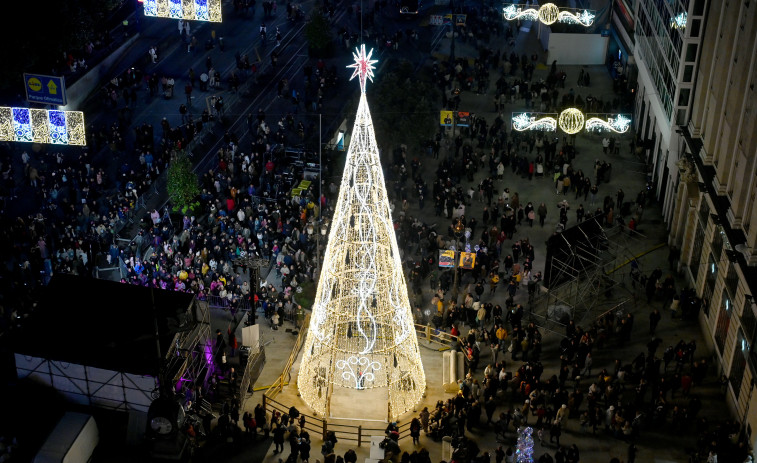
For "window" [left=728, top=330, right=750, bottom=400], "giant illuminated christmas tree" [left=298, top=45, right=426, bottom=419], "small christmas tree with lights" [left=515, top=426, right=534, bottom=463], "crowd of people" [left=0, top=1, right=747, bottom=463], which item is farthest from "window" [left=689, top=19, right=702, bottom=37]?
"small christmas tree with lights" [left=515, top=426, right=534, bottom=463]

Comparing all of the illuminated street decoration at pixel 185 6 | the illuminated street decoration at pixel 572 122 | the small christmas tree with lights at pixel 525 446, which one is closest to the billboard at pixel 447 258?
→ the illuminated street decoration at pixel 572 122

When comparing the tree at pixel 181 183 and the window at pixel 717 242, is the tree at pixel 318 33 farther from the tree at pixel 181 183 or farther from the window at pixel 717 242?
the window at pixel 717 242

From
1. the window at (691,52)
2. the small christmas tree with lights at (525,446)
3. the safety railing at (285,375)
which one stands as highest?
the window at (691,52)

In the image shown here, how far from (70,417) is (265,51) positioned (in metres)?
37.9

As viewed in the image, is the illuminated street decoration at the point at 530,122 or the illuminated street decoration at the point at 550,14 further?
the illuminated street decoration at the point at 550,14

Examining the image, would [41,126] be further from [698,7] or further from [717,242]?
[698,7]

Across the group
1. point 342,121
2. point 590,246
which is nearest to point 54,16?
point 342,121

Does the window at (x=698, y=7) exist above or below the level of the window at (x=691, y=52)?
above

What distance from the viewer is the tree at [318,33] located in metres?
71.7

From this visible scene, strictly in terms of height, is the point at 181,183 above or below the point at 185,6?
below

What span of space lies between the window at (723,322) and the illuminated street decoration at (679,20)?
14423 millimetres

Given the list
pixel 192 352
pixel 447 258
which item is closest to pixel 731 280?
pixel 447 258

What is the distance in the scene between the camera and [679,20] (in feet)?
181

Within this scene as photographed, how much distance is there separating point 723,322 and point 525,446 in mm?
11669
